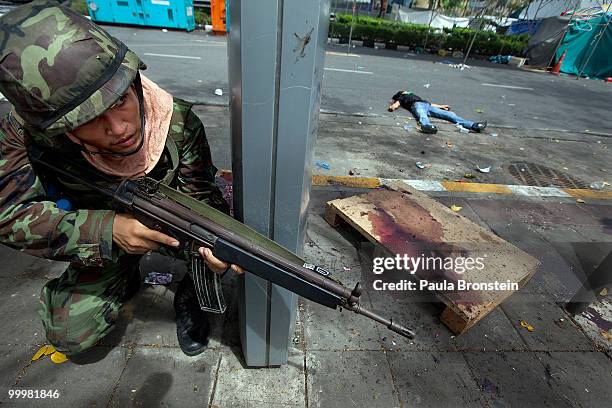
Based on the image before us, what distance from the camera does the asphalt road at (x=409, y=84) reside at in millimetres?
6449

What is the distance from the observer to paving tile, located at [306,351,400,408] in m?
1.65

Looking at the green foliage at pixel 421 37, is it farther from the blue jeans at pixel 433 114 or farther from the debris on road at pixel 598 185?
the debris on road at pixel 598 185

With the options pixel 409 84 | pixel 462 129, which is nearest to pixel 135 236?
pixel 462 129

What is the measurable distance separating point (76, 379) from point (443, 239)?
7.92 ft

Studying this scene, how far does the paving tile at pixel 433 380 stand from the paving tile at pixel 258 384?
1.80 ft

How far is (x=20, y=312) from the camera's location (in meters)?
1.91

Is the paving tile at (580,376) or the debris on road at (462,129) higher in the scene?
the debris on road at (462,129)

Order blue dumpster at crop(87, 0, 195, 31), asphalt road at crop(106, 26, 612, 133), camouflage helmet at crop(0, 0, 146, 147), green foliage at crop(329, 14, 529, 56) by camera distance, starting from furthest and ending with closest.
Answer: green foliage at crop(329, 14, 529, 56) → blue dumpster at crop(87, 0, 195, 31) → asphalt road at crop(106, 26, 612, 133) → camouflage helmet at crop(0, 0, 146, 147)

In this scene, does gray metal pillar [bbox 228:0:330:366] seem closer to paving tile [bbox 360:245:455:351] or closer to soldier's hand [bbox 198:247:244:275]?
soldier's hand [bbox 198:247:244:275]

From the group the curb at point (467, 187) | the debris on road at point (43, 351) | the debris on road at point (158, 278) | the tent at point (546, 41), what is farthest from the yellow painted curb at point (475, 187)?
the tent at point (546, 41)

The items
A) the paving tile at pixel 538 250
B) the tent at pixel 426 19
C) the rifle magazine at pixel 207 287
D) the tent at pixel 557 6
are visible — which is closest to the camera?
the rifle magazine at pixel 207 287

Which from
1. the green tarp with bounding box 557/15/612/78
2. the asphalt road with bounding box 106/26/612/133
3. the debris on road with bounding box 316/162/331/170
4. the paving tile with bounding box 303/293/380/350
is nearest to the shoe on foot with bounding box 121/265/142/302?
the paving tile with bounding box 303/293/380/350

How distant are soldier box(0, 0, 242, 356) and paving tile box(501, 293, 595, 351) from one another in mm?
2021

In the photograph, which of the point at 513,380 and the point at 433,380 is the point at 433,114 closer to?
the point at 513,380
